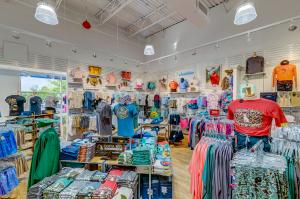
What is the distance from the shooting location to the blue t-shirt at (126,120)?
132 inches

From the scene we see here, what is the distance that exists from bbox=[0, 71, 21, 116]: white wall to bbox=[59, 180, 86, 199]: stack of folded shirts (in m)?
4.21

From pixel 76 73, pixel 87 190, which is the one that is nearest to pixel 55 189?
pixel 87 190

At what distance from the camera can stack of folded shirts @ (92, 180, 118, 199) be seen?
5.86 ft

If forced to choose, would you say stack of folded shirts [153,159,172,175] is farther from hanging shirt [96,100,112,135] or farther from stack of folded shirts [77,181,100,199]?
hanging shirt [96,100,112,135]

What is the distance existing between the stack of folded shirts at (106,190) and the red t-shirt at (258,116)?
1850 mm

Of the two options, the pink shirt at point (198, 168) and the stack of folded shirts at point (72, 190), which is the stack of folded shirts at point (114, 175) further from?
the pink shirt at point (198, 168)

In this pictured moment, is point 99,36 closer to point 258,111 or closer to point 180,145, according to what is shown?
point 180,145

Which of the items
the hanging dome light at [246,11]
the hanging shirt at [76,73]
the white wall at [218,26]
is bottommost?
the hanging shirt at [76,73]

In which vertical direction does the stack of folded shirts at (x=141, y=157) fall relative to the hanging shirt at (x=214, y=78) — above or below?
below

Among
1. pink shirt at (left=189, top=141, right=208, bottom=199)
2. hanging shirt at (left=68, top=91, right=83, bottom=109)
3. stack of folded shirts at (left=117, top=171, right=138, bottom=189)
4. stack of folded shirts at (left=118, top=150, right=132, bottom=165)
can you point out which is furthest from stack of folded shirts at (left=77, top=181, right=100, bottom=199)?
hanging shirt at (left=68, top=91, right=83, bottom=109)

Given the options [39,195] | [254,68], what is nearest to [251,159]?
[39,195]

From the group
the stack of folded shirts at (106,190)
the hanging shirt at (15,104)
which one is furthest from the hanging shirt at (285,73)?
the hanging shirt at (15,104)

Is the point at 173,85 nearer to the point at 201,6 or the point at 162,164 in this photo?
the point at 201,6

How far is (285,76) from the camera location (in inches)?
164
